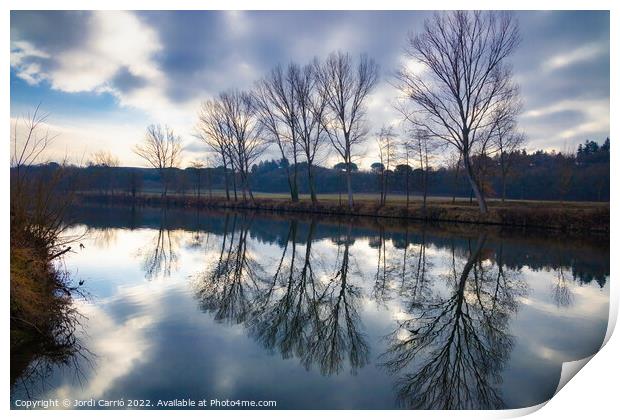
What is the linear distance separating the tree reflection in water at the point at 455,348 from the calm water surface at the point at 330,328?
24 mm

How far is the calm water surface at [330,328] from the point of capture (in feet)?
14.7

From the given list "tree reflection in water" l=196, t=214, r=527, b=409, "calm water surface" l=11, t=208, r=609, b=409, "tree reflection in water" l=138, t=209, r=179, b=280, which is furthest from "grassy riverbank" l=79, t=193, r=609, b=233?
"tree reflection in water" l=196, t=214, r=527, b=409

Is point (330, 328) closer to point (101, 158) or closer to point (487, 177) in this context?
point (101, 158)

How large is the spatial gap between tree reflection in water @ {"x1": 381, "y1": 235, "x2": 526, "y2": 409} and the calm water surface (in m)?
0.02

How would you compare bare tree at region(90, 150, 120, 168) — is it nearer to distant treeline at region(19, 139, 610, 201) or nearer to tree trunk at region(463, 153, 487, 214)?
distant treeline at region(19, 139, 610, 201)

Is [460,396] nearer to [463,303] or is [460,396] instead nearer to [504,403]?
[504,403]

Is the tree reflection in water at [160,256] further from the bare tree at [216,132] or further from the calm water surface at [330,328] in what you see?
the bare tree at [216,132]

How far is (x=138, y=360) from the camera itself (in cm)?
503

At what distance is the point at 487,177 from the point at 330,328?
34.9 meters

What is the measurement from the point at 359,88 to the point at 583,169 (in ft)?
58.4

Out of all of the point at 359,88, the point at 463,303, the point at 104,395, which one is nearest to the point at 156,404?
the point at 104,395

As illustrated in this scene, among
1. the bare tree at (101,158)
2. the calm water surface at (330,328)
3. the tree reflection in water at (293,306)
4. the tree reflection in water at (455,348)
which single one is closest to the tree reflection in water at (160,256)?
the calm water surface at (330,328)

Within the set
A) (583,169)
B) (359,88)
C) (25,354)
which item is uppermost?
(359,88)

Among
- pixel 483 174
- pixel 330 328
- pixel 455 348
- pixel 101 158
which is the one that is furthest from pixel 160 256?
pixel 483 174
